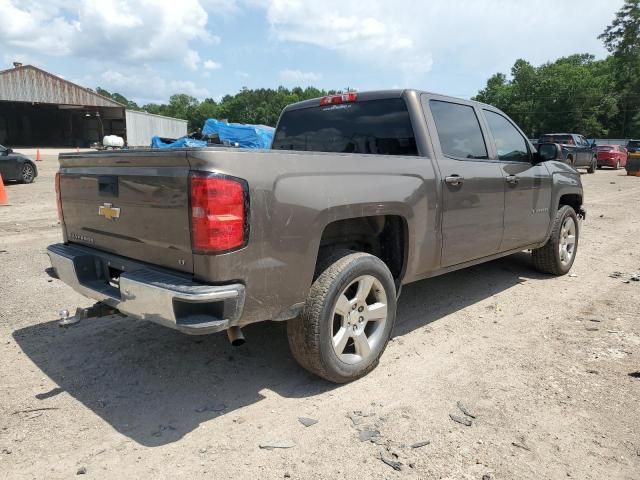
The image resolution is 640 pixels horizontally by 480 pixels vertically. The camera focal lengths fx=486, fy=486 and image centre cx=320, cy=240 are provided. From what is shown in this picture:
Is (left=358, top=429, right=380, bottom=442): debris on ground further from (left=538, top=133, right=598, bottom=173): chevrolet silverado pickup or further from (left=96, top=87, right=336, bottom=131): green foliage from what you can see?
(left=96, top=87, right=336, bottom=131): green foliage

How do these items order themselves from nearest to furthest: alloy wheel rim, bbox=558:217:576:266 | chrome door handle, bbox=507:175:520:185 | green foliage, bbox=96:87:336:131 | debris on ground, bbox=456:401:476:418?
debris on ground, bbox=456:401:476:418 → chrome door handle, bbox=507:175:520:185 → alloy wheel rim, bbox=558:217:576:266 → green foliage, bbox=96:87:336:131

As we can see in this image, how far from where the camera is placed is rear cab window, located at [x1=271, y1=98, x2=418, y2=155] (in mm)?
3949

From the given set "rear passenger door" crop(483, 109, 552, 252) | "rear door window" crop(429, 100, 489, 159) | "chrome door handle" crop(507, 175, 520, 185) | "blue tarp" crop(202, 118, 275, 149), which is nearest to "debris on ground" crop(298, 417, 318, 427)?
"rear door window" crop(429, 100, 489, 159)

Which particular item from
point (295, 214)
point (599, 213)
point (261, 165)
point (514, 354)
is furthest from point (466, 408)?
point (599, 213)

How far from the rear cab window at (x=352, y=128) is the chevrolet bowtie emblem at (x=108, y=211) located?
202 cm

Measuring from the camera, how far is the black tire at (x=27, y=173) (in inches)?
566

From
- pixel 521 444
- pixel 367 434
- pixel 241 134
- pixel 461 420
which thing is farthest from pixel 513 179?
pixel 241 134

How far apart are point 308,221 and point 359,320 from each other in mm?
865

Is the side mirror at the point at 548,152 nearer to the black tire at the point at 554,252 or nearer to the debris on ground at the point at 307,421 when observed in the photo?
the black tire at the point at 554,252

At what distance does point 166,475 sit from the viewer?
2.36 m

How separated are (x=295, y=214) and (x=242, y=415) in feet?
4.08

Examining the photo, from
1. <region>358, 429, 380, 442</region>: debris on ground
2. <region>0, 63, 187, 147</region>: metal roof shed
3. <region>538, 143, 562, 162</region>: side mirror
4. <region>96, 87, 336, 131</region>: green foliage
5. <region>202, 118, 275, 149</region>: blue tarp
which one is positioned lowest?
<region>358, 429, 380, 442</region>: debris on ground

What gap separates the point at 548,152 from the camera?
5121 millimetres

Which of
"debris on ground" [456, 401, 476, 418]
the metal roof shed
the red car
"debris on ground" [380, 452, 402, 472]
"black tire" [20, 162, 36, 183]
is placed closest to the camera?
"debris on ground" [380, 452, 402, 472]
